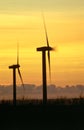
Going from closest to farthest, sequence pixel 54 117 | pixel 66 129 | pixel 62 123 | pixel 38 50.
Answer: pixel 66 129 → pixel 62 123 → pixel 54 117 → pixel 38 50

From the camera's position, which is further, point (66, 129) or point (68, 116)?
point (68, 116)

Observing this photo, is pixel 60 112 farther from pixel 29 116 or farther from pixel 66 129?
pixel 66 129

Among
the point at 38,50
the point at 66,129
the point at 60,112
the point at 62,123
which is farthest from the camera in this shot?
the point at 38,50

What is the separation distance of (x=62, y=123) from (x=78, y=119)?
7.97 ft

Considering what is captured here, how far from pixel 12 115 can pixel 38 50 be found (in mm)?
18950

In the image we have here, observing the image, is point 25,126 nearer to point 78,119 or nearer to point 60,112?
point 78,119

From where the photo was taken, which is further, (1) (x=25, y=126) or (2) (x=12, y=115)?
(2) (x=12, y=115)

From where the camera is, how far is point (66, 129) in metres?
43.6

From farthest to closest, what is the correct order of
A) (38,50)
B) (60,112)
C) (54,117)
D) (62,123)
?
1. (38,50)
2. (60,112)
3. (54,117)
4. (62,123)

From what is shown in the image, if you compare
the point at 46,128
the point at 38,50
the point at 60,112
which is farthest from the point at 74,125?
the point at 38,50

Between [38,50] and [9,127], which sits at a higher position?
[38,50]

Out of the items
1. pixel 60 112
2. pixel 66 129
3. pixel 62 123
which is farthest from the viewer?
pixel 60 112

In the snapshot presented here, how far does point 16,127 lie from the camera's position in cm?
4578

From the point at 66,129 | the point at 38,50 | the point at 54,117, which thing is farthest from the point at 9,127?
the point at 38,50
